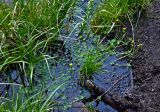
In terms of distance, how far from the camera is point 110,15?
4.57 metres

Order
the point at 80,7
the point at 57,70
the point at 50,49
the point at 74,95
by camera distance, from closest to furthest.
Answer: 1. the point at 74,95
2. the point at 57,70
3. the point at 50,49
4. the point at 80,7

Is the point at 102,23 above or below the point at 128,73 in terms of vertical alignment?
above

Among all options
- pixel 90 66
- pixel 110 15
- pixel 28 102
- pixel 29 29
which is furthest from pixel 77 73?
pixel 110 15

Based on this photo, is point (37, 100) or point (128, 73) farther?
point (128, 73)

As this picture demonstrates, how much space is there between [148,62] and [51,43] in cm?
104

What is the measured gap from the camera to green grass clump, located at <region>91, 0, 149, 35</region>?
14.9 feet

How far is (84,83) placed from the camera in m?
3.85

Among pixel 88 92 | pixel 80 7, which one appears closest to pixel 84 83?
pixel 88 92

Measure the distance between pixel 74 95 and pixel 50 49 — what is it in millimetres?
747

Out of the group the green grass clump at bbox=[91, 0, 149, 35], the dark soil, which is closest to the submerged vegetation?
the green grass clump at bbox=[91, 0, 149, 35]

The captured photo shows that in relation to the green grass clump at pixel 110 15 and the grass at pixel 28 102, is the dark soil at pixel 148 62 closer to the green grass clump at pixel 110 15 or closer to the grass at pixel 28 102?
the green grass clump at pixel 110 15

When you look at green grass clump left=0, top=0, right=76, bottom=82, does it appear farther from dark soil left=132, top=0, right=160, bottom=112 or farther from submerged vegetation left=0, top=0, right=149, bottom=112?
dark soil left=132, top=0, right=160, bottom=112

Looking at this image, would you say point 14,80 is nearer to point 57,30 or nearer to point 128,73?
point 57,30

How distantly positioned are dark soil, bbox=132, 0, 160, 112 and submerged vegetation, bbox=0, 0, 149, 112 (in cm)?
14
